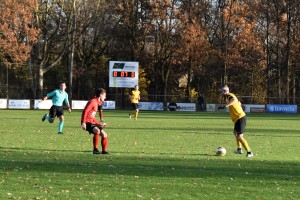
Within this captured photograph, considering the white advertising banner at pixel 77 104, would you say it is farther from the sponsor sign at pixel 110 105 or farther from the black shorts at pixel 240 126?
the black shorts at pixel 240 126

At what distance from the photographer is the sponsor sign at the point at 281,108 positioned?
61.8m

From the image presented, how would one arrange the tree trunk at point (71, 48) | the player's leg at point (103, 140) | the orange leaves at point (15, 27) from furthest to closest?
1. the tree trunk at point (71, 48)
2. the orange leaves at point (15, 27)
3. the player's leg at point (103, 140)

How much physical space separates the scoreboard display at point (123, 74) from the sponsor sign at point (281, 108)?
50.6ft

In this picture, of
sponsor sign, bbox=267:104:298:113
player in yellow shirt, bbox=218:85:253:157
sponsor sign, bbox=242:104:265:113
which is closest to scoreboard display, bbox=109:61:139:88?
sponsor sign, bbox=242:104:265:113

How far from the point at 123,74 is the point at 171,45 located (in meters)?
14.1

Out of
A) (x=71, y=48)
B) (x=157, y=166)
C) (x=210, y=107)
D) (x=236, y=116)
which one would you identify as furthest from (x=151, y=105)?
(x=157, y=166)

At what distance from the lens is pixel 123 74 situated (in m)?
57.1

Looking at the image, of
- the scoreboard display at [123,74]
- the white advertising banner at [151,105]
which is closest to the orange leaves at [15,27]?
the scoreboard display at [123,74]

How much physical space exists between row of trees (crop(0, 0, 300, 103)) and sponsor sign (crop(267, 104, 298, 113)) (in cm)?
336

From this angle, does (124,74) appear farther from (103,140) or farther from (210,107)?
(103,140)

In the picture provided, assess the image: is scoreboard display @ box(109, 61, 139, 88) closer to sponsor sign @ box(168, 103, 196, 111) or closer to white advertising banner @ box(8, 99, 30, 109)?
sponsor sign @ box(168, 103, 196, 111)

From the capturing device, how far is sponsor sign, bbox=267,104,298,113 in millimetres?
61781

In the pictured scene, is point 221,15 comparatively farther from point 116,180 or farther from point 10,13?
point 116,180

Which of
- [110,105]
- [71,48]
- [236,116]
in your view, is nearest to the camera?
[236,116]
